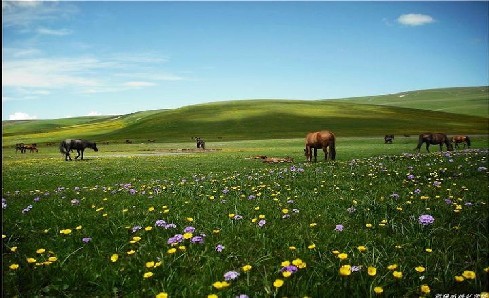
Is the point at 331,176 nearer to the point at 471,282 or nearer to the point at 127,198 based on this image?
the point at 127,198

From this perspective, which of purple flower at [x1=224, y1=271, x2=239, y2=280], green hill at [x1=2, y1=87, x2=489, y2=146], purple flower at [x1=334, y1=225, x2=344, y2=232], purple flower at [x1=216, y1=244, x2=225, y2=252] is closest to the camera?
purple flower at [x1=224, y1=271, x2=239, y2=280]

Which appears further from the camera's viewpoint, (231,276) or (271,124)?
(271,124)

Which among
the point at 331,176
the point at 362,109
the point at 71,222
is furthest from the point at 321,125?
the point at 71,222

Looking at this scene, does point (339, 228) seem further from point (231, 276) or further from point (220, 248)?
point (231, 276)

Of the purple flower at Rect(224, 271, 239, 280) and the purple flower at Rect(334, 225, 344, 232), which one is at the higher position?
the purple flower at Rect(224, 271, 239, 280)

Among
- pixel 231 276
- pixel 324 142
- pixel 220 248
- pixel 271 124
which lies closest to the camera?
pixel 231 276

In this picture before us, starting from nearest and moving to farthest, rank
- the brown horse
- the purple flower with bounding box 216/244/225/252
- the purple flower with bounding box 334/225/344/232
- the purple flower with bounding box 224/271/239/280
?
the purple flower with bounding box 224/271/239/280, the purple flower with bounding box 216/244/225/252, the purple flower with bounding box 334/225/344/232, the brown horse

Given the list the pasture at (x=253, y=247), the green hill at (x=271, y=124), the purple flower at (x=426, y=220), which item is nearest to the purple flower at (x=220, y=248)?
the pasture at (x=253, y=247)

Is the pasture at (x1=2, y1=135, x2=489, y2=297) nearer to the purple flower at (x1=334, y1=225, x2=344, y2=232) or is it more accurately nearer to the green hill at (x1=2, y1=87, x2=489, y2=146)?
the purple flower at (x1=334, y1=225, x2=344, y2=232)

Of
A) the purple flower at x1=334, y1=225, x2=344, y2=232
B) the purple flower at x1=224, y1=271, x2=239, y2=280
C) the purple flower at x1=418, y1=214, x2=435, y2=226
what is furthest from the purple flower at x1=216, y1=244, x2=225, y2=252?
the purple flower at x1=418, y1=214, x2=435, y2=226

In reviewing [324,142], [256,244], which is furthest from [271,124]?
[256,244]

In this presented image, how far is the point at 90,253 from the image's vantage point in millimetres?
5391

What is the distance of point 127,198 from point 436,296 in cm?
821

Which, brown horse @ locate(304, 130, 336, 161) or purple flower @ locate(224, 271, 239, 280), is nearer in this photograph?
purple flower @ locate(224, 271, 239, 280)
